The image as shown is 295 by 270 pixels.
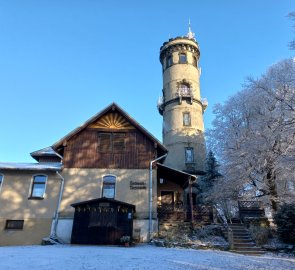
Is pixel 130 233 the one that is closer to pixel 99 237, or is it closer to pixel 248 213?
pixel 99 237

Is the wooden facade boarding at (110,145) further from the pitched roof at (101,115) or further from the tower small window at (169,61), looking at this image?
the tower small window at (169,61)

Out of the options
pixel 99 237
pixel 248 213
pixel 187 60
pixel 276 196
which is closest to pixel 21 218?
pixel 99 237

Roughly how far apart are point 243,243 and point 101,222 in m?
8.09

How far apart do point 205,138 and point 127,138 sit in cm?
1184

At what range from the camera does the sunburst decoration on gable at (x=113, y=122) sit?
2112cm

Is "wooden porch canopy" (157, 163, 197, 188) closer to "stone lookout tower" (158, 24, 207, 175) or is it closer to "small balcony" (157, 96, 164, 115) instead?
"stone lookout tower" (158, 24, 207, 175)

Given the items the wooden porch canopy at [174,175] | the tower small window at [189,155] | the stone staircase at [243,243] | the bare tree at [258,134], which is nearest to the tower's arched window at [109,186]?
the wooden porch canopy at [174,175]

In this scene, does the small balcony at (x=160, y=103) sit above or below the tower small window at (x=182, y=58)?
below

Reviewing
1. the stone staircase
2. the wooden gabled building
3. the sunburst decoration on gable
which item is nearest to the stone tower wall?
the wooden gabled building

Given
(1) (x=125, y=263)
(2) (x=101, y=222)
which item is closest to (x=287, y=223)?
(1) (x=125, y=263)

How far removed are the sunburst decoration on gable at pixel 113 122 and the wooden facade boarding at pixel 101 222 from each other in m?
6.09

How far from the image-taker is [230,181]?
2341 cm

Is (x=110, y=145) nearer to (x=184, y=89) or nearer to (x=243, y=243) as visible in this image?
(x=243, y=243)

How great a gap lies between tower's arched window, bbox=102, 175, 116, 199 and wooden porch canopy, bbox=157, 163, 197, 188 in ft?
11.3
